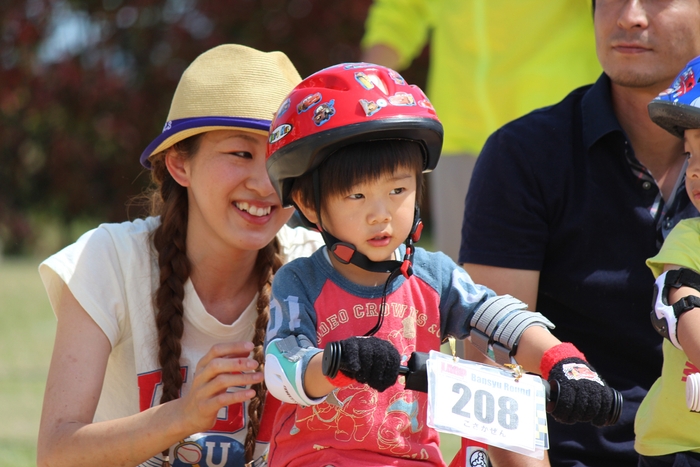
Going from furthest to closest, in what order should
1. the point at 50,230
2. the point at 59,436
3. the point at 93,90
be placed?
1. the point at 50,230
2. the point at 93,90
3. the point at 59,436

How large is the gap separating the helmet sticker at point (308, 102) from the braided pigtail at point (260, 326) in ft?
2.75

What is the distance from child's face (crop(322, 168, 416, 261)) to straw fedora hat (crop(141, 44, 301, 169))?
69cm

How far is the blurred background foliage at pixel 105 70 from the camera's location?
528 inches


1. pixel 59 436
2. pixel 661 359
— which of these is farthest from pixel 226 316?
pixel 661 359

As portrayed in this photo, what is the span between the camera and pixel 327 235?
2.87m

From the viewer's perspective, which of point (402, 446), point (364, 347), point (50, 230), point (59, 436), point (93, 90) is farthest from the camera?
point (50, 230)

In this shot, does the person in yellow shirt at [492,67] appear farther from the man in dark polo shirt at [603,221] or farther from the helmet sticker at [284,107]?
the helmet sticker at [284,107]

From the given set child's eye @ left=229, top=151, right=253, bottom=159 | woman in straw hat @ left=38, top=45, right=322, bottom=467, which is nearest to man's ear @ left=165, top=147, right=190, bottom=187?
woman in straw hat @ left=38, top=45, right=322, bottom=467

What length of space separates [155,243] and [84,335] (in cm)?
44

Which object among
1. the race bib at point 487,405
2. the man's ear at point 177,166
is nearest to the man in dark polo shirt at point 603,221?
the race bib at point 487,405

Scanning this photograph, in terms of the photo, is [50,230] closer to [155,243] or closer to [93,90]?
[93,90]

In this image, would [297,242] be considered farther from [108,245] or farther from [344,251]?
[344,251]

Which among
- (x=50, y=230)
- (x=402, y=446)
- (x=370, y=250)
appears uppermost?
(x=370, y=250)

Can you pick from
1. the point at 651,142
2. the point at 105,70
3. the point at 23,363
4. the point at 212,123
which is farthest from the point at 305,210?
the point at 105,70
